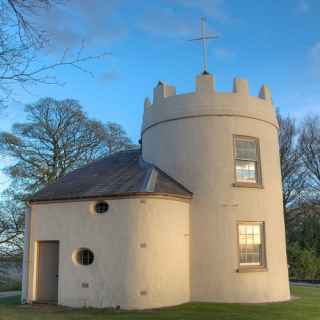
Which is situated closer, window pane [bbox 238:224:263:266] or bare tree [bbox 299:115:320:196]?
Answer: window pane [bbox 238:224:263:266]

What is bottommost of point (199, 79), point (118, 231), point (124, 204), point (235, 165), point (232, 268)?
point (232, 268)

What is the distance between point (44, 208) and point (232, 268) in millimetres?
7177

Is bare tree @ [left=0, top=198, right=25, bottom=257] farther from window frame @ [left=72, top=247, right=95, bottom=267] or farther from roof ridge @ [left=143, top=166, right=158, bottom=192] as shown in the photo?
roof ridge @ [left=143, top=166, right=158, bottom=192]

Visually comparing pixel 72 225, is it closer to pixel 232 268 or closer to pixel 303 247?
pixel 232 268

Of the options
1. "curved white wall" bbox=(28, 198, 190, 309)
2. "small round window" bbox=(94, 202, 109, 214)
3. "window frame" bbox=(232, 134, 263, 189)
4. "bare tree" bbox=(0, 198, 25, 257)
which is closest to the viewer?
"curved white wall" bbox=(28, 198, 190, 309)

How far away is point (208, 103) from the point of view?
1622cm

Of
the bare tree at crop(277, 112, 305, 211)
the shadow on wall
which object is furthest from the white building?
the bare tree at crop(277, 112, 305, 211)

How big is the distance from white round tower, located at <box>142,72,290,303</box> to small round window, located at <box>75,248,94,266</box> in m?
3.62

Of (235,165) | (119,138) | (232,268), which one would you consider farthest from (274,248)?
(119,138)

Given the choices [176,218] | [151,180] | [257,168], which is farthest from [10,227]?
[257,168]

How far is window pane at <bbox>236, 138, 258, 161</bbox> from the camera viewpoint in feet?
53.0

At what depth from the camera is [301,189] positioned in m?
38.1

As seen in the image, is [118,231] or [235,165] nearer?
[118,231]

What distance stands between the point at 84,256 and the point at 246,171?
6.81 m
